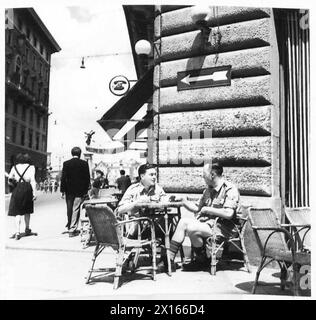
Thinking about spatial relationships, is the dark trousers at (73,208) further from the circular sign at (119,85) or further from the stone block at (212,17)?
the stone block at (212,17)

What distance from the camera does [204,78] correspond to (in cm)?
561

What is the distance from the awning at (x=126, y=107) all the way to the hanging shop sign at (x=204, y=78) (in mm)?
1331

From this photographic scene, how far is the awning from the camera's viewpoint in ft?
23.2

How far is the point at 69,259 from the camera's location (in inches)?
209

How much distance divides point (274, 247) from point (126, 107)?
427 centimetres

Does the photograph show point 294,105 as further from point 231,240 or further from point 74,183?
point 74,183

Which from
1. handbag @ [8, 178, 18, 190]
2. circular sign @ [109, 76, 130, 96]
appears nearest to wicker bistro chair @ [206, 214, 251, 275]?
circular sign @ [109, 76, 130, 96]

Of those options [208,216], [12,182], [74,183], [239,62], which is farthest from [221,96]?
[12,182]

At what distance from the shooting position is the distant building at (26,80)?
4.38 m

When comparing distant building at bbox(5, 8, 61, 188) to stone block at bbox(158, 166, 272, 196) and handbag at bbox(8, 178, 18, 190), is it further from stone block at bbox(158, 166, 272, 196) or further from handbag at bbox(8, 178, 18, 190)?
stone block at bbox(158, 166, 272, 196)

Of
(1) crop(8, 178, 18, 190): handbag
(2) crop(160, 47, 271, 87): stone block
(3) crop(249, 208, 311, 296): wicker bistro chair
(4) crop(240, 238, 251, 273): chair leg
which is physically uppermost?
(2) crop(160, 47, 271, 87): stone block

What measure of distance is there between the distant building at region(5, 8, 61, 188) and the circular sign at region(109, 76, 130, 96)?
157 cm

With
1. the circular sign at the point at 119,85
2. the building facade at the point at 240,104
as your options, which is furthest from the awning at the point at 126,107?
the building facade at the point at 240,104
